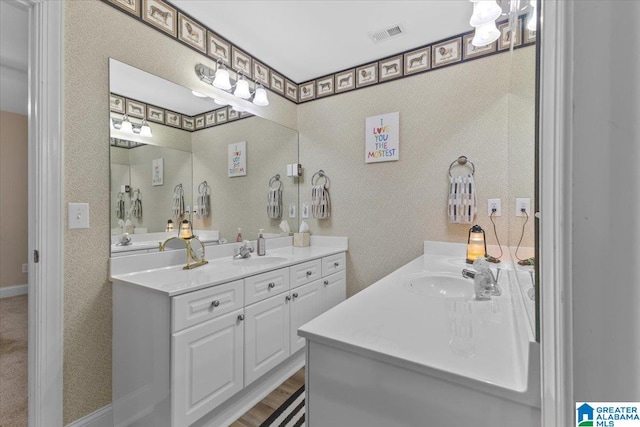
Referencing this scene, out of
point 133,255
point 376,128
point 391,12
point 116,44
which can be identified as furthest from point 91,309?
point 391,12

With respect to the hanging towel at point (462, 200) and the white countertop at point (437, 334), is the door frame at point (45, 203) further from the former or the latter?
the hanging towel at point (462, 200)

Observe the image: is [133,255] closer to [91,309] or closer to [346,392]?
[91,309]

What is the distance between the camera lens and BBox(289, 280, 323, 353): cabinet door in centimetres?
201

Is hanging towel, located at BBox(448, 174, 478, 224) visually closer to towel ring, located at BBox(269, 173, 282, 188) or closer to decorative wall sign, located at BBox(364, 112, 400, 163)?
decorative wall sign, located at BBox(364, 112, 400, 163)

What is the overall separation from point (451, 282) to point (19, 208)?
5166mm

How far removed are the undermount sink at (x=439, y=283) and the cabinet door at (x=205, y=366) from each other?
976 millimetres

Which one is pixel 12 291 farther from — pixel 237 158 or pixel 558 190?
pixel 558 190

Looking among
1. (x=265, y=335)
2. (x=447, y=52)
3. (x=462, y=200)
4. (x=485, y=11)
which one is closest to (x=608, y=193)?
(x=485, y=11)

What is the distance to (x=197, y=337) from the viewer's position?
1.37 metres

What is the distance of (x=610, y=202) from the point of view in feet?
1.07

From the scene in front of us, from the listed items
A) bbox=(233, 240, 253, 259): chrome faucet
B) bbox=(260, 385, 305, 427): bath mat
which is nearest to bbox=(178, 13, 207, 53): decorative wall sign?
bbox=(233, 240, 253, 259): chrome faucet

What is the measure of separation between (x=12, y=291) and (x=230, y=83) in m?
4.08

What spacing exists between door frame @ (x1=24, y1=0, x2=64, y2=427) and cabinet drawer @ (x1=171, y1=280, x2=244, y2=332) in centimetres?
64

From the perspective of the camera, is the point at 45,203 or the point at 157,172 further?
the point at 157,172
